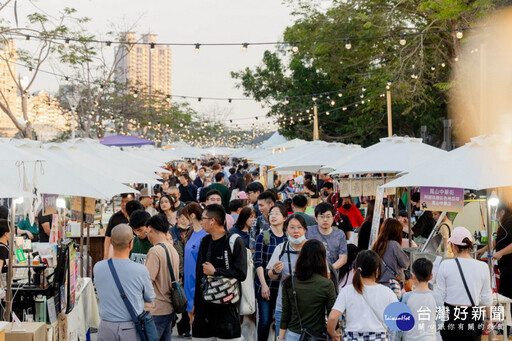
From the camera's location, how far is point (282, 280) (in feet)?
17.9

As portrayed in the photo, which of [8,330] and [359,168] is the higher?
[359,168]

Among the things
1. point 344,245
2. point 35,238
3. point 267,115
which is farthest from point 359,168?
point 267,115

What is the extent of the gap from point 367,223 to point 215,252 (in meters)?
4.05

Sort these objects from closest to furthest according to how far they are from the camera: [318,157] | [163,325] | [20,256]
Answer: [163,325] → [20,256] → [318,157]

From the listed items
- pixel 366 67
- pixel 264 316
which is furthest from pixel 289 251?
pixel 366 67

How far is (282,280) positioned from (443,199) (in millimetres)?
3516

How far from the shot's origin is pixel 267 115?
4341 centimetres

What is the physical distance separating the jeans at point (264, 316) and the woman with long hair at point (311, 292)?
1.80 m

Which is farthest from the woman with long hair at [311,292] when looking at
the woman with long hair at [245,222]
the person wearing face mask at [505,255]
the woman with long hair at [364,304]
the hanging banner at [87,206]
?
the hanging banner at [87,206]

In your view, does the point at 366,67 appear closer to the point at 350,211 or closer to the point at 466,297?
the point at 350,211

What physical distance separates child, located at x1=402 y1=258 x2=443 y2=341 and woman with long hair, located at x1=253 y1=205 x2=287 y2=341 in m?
1.84

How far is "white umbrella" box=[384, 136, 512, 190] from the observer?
22.0 feet

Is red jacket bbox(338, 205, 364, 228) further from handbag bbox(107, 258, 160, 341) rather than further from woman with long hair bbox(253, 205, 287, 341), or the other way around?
handbag bbox(107, 258, 160, 341)

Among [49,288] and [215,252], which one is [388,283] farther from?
[49,288]
